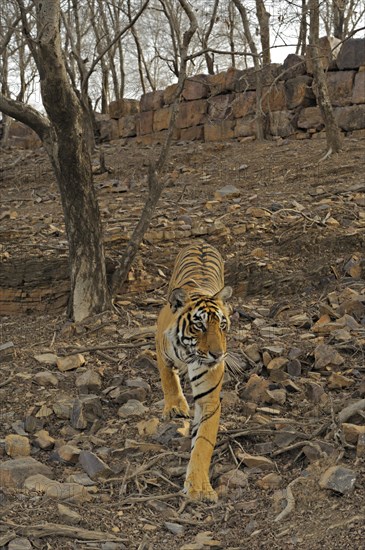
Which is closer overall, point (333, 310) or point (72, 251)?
point (333, 310)

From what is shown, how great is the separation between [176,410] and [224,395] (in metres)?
0.55

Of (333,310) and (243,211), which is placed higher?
(243,211)

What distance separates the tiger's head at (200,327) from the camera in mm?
4520

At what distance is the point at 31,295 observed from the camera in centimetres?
925

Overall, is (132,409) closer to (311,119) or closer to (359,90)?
(311,119)

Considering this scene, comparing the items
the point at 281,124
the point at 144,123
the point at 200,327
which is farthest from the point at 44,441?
the point at 144,123

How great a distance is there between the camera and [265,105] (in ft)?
62.4

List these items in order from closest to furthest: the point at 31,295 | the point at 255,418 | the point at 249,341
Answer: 1. the point at 255,418
2. the point at 249,341
3. the point at 31,295

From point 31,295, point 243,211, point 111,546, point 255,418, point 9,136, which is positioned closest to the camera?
point 111,546

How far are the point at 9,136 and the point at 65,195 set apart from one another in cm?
1918

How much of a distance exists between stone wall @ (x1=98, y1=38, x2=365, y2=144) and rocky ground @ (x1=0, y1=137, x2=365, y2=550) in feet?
19.1

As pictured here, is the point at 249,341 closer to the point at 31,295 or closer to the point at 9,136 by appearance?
the point at 31,295

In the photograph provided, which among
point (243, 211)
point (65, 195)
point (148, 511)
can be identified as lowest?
point (148, 511)

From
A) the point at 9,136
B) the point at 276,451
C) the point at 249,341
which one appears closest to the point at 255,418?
the point at 276,451
